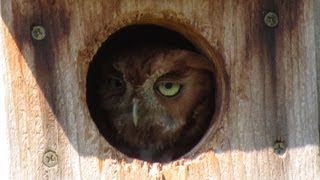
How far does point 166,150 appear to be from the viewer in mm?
3801

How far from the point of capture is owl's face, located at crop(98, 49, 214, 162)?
3762 mm

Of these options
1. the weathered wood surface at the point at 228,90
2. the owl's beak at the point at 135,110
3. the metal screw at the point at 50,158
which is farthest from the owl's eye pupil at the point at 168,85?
the metal screw at the point at 50,158

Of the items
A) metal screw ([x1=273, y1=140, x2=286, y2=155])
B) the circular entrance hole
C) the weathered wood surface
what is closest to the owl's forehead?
the circular entrance hole

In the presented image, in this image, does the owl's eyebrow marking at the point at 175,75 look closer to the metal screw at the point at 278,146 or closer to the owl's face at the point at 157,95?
the owl's face at the point at 157,95

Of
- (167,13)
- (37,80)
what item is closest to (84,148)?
(37,80)

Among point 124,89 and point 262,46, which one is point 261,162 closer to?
point 262,46

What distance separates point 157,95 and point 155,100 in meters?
0.02

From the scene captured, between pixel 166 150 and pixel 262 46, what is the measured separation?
0.61 metres

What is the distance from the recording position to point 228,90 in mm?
3369

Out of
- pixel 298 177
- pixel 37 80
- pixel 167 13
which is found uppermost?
pixel 167 13

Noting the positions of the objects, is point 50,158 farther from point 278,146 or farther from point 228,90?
point 278,146

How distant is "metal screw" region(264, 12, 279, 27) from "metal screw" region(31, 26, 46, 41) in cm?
65

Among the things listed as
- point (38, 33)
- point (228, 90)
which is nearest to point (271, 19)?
point (228, 90)

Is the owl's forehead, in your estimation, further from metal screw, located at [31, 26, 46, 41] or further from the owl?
metal screw, located at [31, 26, 46, 41]
